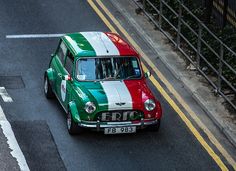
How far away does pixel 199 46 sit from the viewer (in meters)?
18.5

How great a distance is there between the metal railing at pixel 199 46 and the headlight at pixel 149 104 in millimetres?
2032

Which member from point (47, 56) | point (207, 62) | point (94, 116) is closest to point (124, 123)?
point (94, 116)

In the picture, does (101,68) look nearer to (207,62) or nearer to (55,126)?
(55,126)

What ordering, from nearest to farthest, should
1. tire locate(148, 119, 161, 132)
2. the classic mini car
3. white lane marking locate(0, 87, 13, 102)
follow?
1. the classic mini car
2. tire locate(148, 119, 161, 132)
3. white lane marking locate(0, 87, 13, 102)

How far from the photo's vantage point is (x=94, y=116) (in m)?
15.3

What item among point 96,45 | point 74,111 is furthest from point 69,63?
point 74,111

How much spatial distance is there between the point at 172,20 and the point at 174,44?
1.28 m

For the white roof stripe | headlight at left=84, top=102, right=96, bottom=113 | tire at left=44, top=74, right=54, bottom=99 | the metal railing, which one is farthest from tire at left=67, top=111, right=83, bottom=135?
the metal railing

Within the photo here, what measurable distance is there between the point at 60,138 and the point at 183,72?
4.56 meters

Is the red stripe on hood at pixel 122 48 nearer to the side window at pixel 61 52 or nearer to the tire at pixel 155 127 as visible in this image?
the side window at pixel 61 52

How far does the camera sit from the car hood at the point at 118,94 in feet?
50.1

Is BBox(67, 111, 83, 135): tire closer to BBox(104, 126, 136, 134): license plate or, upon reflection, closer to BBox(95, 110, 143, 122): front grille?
BBox(95, 110, 143, 122): front grille

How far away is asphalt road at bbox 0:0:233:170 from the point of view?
14.6 m

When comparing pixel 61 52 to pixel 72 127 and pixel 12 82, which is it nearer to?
pixel 12 82
